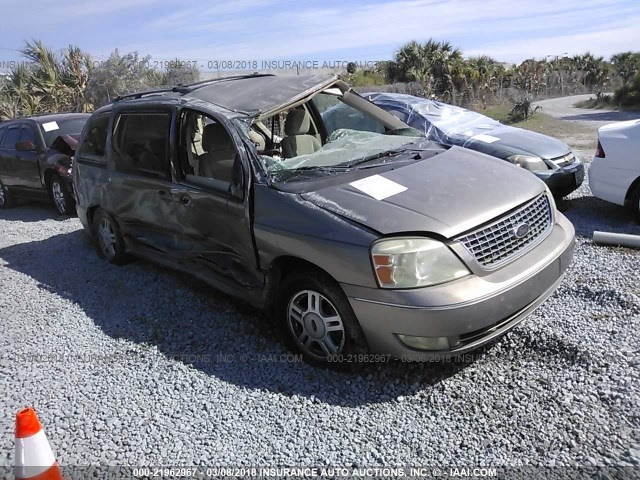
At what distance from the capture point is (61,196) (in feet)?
28.9

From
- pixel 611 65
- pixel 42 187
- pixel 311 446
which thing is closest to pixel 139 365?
pixel 311 446

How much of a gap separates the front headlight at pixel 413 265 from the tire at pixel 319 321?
1.13 feet

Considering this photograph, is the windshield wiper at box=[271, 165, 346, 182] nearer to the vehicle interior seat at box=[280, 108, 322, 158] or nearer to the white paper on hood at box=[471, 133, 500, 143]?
the vehicle interior seat at box=[280, 108, 322, 158]

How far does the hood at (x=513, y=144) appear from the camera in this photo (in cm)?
676

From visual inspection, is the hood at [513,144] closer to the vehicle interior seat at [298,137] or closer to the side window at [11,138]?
the vehicle interior seat at [298,137]

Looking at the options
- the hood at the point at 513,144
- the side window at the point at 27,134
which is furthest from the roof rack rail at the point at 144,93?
the side window at the point at 27,134

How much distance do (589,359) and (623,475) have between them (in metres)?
0.98

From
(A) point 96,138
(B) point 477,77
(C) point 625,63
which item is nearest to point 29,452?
(A) point 96,138

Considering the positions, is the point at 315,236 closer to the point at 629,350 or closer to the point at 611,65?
the point at 629,350

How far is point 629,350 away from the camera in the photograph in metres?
3.46

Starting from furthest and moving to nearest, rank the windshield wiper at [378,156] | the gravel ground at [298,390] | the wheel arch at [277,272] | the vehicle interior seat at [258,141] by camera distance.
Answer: the vehicle interior seat at [258,141] → the windshield wiper at [378,156] → the wheel arch at [277,272] → the gravel ground at [298,390]

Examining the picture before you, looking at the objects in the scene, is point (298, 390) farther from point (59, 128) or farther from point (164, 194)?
point (59, 128)

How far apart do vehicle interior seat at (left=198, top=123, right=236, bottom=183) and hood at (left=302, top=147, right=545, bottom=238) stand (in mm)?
862

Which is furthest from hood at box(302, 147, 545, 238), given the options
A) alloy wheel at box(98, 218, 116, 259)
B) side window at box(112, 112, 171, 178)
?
alloy wheel at box(98, 218, 116, 259)
